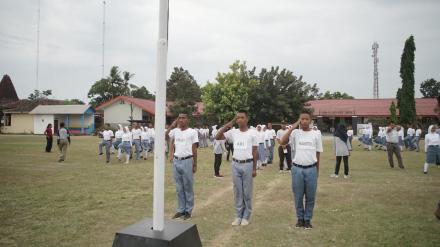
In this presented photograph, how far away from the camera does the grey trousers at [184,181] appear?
6543 millimetres

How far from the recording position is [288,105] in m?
37.8

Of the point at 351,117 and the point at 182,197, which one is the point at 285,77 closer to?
the point at 351,117

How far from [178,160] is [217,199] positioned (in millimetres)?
2228

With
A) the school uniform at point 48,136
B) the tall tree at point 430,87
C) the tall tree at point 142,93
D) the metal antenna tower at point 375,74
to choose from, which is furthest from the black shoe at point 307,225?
the tall tree at point 430,87

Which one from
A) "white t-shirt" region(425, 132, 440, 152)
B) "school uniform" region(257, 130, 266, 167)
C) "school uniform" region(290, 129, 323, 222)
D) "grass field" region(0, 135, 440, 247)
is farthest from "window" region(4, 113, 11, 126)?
"school uniform" region(290, 129, 323, 222)

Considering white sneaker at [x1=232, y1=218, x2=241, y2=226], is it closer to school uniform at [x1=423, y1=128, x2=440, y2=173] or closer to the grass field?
the grass field

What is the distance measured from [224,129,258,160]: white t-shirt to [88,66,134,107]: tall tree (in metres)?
55.7

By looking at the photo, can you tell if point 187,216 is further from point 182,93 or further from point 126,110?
point 182,93

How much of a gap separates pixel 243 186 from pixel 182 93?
43931 millimetres

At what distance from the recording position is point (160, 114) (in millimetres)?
2799

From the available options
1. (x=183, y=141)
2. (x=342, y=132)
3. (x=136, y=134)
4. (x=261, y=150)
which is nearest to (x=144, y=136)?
(x=136, y=134)

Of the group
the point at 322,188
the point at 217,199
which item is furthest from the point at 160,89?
the point at 322,188

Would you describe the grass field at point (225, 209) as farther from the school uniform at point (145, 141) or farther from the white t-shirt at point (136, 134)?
the school uniform at point (145, 141)

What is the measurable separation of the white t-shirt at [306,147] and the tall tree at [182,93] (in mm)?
35561
